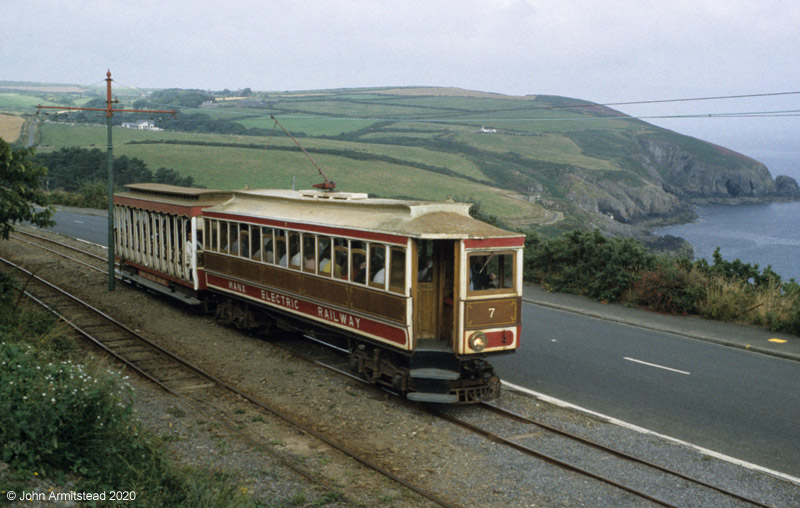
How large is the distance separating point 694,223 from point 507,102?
6413 centimetres

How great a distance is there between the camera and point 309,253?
12898 mm

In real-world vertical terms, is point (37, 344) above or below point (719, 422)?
above

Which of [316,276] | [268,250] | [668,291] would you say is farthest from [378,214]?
[668,291]

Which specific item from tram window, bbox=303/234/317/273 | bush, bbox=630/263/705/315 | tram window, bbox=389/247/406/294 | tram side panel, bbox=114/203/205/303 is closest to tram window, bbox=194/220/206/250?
tram side panel, bbox=114/203/205/303

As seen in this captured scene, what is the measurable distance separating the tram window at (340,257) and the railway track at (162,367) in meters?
2.60

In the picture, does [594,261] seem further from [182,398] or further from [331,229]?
[182,398]

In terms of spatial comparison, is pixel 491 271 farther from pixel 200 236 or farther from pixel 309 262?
pixel 200 236

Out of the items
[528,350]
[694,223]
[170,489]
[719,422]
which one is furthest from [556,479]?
[694,223]

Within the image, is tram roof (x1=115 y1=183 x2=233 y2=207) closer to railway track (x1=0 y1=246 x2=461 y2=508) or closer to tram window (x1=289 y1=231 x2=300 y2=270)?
railway track (x1=0 y1=246 x2=461 y2=508)

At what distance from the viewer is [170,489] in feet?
22.7

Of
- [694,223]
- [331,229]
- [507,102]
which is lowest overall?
[694,223]

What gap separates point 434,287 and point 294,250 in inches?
143

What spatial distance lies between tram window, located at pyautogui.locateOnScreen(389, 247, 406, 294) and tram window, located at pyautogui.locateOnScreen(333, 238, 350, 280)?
4.15 feet

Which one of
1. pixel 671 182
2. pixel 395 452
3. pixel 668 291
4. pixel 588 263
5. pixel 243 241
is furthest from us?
pixel 671 182
